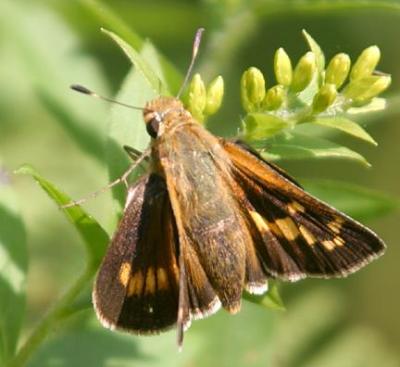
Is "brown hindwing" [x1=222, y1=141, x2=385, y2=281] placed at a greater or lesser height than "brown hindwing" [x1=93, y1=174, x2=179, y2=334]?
greater

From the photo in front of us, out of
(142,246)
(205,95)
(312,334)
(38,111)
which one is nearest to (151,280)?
(142,246)

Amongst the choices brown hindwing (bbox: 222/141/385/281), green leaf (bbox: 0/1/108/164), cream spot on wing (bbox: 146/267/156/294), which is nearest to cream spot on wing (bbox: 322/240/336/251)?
brown hindwing (bbox: 222/141/385/281)

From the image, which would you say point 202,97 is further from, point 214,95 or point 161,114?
point 161,114

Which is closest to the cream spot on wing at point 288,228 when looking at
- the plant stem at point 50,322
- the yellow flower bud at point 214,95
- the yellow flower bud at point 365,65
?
the yellow flower bud at point 214,95

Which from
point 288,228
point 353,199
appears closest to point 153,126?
point 288,228

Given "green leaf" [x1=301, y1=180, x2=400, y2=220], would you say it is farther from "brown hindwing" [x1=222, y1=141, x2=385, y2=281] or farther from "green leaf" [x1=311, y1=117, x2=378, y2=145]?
"green leaf" [x1=311, y1=117, x2=378, y2=145]
